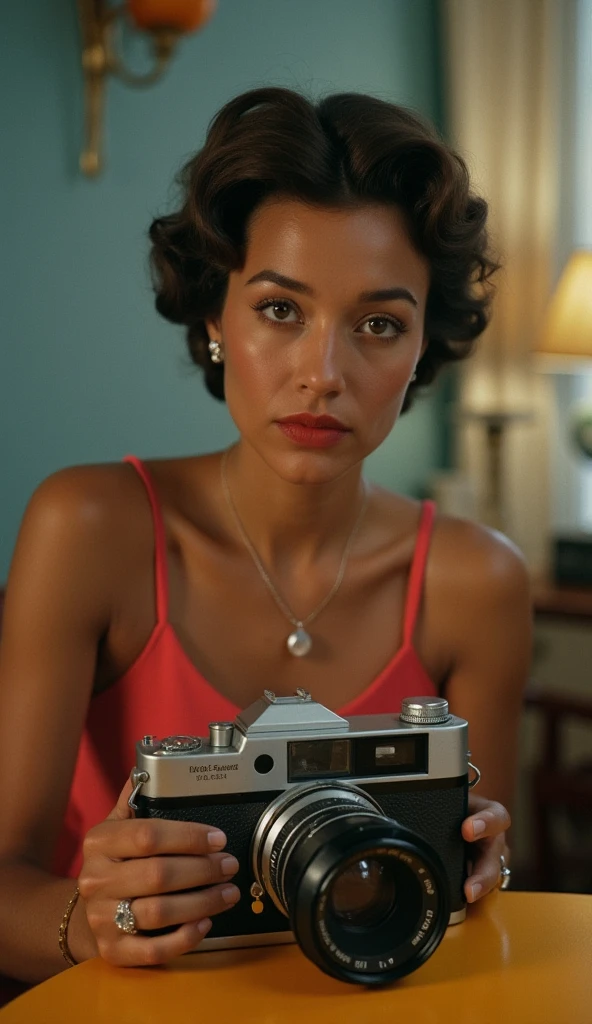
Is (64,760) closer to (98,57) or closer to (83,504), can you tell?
(83,504)

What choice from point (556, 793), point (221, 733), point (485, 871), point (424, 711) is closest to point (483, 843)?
point (485, 871)

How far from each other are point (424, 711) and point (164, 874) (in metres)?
0.21

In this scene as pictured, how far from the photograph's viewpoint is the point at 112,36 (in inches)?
81.2

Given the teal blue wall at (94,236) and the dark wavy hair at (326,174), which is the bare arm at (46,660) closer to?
the dark wavy hair at (326,174)

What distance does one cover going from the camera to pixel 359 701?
1.25 m

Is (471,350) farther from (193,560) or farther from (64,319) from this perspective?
(64,319)

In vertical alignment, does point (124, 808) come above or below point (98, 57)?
below

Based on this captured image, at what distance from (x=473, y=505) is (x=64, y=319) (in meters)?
1.17

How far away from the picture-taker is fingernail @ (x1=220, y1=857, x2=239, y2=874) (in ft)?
2.63

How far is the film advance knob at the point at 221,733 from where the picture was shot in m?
0.81

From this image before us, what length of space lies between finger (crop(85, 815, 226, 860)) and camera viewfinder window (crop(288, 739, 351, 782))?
0.23 ft

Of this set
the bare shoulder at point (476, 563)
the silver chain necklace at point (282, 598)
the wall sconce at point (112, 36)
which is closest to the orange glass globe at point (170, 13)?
the wall sconce at point (112, 36)

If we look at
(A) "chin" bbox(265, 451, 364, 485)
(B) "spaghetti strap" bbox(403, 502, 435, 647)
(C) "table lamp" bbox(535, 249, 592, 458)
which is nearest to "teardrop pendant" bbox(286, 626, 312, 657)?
(B) "spaghetti strap" bbox(403, 502, 435, 647)

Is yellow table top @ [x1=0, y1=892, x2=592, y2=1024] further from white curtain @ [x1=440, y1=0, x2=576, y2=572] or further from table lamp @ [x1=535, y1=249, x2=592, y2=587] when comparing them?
white curtain @ [x1=440, y1=0, x2=576, y2=572]
